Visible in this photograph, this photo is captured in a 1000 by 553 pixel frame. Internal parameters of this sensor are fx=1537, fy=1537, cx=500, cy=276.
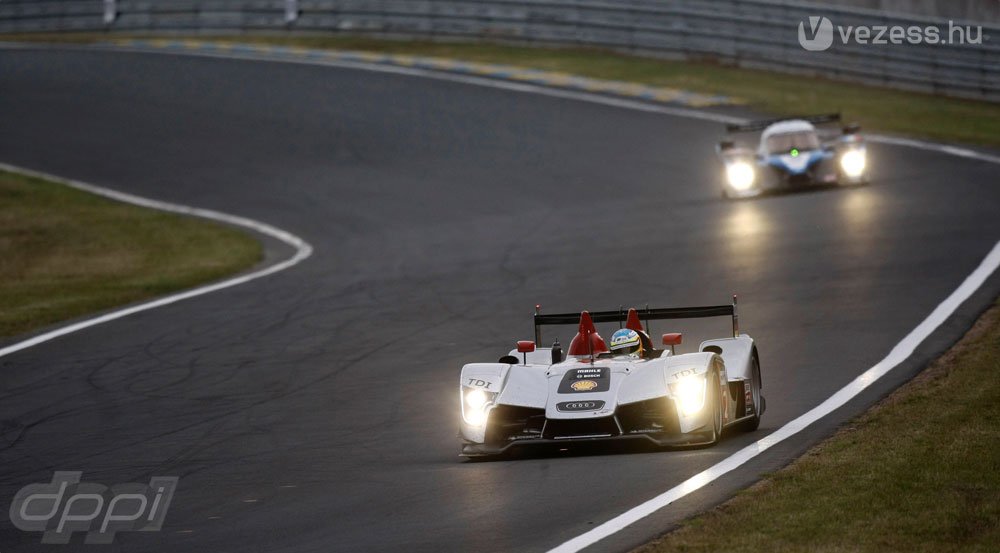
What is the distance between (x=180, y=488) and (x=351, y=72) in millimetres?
32047

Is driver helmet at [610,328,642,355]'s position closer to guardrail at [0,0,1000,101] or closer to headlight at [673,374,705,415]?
headlight at [673,374,705,415]

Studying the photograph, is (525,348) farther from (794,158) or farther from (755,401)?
(794,158)

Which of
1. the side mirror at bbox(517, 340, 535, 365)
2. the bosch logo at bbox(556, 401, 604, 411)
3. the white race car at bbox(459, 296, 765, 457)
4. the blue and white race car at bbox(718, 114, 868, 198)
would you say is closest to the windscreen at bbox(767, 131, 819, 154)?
the blue and white race car at bbox(718, 114, 868, 198)

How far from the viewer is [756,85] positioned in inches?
1540

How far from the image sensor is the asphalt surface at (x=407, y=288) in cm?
1086

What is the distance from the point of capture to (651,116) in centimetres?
3625

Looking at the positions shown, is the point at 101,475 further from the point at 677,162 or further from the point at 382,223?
the point at 677,162

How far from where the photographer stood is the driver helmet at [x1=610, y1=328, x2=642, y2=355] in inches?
507

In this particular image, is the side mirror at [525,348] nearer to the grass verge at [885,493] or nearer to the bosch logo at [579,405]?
the bosch logo at [579,405]

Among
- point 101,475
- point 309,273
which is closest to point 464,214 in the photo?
point 309,273

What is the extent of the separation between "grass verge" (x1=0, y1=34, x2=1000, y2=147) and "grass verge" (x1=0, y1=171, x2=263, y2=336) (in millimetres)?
14463

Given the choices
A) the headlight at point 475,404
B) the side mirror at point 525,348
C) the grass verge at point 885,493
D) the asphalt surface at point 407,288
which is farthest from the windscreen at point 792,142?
the headlight at point 475,404

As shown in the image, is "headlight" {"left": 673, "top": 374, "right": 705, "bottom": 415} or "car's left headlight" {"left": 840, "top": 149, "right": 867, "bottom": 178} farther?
"car's left headlight" {"left": 840, "top": 149, "right": 867, "bottom": 178}

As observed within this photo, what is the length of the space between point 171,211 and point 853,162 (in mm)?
13345
